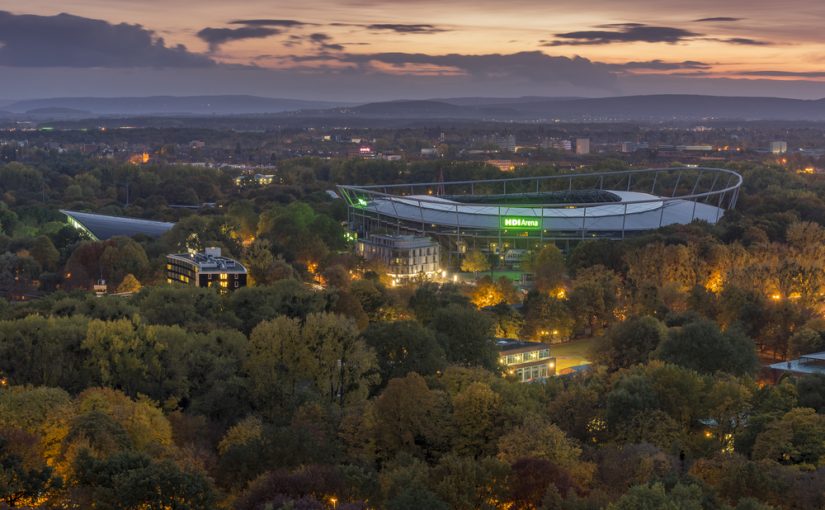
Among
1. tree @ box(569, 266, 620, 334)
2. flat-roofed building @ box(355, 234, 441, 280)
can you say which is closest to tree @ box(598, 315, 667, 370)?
tree @ box(569, 266, 620, 334)

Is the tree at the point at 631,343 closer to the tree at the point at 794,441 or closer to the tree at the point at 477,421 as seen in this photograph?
the tree at the point at 477,421

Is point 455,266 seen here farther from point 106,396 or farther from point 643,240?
point 106,396

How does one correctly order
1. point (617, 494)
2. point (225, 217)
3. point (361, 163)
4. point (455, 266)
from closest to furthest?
point (617, 494), point (455, 266), point (225, 217), point (361, 163)

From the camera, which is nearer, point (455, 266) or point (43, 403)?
point (43, 403)

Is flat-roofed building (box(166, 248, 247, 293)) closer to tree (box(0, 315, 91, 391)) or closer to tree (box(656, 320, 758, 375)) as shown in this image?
tree (box(0, 315, 91, 391))

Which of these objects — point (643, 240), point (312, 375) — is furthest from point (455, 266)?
point (312, 375)

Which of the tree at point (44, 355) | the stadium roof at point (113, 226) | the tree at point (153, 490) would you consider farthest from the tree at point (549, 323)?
the stadium roof at point (113, 226)
